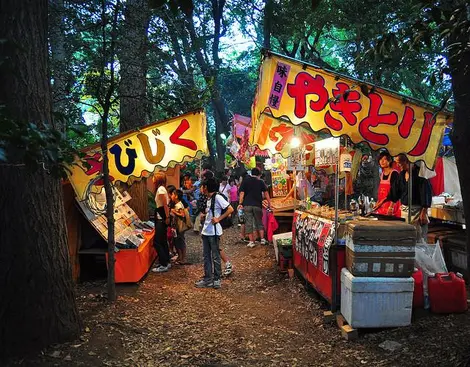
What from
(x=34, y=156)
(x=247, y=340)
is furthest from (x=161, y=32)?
(x=34, y=156)

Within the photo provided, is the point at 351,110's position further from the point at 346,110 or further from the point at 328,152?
the point at 328,152

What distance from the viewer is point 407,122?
6.34 metres

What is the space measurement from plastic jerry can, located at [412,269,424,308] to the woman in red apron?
95.9 inches

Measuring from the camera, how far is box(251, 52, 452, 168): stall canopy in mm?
6301

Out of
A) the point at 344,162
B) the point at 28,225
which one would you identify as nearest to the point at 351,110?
the point at 344,162

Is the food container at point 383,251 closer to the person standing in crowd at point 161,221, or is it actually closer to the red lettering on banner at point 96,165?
the red lettering on banner at point 96,165

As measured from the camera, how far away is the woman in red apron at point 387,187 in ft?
26.3

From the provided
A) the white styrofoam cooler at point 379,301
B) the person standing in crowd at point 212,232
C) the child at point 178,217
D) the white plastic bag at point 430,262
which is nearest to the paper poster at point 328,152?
the white plastic bag at point 430,262

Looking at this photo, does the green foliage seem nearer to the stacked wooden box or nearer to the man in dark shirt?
the stacked wooden box

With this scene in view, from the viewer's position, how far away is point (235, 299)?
7617 millimetres

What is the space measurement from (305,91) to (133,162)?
3269 millimetres

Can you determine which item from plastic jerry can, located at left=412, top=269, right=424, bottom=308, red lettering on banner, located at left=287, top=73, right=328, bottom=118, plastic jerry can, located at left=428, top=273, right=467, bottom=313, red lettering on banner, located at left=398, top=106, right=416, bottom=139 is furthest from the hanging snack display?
plastic jerry can, located at left=428, top=273, right=467, bottom=313

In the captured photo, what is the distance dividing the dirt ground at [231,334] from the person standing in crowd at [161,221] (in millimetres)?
1326

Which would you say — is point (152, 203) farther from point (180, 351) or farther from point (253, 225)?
point (180, 351)
